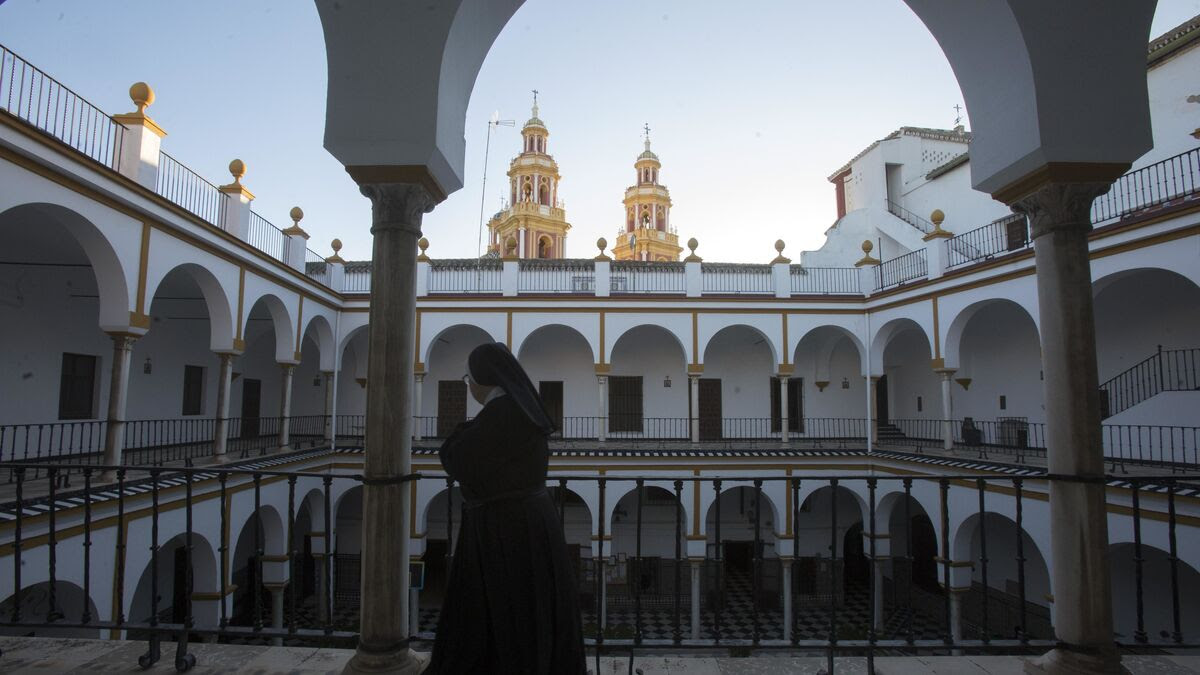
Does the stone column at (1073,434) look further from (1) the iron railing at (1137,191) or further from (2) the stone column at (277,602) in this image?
(2) the stone column at (277,602)

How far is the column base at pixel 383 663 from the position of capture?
276 cm

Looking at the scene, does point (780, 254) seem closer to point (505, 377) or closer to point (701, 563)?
point (701, 563)

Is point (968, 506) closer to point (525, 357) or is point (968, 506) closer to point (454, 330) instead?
point (525, 357)

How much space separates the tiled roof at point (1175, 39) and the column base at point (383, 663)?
628 inches

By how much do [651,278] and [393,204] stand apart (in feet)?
45.9

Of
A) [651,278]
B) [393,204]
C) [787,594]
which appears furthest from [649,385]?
[393,204]

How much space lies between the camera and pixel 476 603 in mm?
2270

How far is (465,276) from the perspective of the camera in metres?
16.8

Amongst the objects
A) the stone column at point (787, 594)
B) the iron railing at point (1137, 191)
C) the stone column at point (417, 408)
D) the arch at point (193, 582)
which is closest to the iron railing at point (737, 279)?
the stone column at point (787, 594)

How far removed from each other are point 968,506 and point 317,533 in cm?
1507

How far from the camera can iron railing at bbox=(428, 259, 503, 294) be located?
54.9 ft

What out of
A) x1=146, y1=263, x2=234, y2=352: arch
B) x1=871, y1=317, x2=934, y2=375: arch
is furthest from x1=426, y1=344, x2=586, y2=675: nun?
x1=871, y1=317, x2=934, y2=375: arch

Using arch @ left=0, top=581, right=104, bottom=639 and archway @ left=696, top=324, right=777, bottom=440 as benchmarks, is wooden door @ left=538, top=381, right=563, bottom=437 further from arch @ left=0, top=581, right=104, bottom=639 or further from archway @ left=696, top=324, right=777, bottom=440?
arch @ left=0, top=581, right=104, bottom=639

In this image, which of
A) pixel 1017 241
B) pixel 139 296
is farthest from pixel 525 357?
pixel 1017 241
